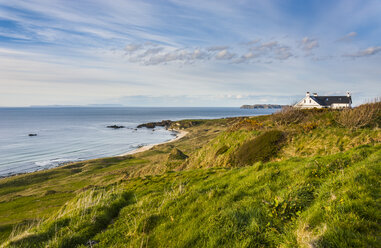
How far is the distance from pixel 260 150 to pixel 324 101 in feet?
184

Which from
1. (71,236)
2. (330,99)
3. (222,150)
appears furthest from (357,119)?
(330,99)

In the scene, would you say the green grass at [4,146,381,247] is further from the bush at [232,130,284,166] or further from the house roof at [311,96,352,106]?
the house roof at [311,96,352,106]

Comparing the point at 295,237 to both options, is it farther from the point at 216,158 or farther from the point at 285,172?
the point at 216,158

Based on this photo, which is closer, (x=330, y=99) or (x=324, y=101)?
(x=324, y=101)

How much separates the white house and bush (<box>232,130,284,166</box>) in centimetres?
4375

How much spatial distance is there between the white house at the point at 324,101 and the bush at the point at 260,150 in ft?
144

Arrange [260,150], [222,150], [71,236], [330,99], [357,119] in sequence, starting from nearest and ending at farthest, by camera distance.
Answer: [71,236] < [260,150] < [357,119] < [222,150] < [330,99]

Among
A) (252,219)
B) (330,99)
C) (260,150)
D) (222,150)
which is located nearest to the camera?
(252,219)

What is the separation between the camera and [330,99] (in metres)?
62.7

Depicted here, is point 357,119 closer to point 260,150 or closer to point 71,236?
point 260,150

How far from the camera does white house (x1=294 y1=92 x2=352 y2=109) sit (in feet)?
187

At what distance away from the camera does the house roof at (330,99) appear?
59.5 meters

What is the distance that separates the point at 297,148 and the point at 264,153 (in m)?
2.46

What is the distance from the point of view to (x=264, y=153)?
16.9 metres
